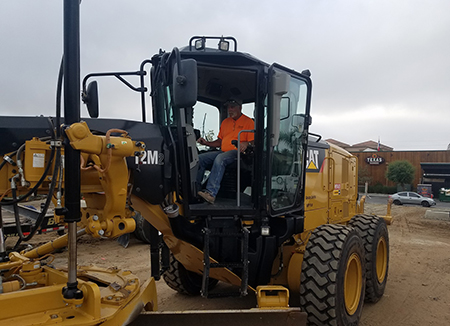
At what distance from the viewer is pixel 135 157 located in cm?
301

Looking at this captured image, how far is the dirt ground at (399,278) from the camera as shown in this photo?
4.89 metres

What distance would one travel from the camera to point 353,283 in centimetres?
438

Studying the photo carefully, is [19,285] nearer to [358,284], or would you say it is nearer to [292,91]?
[292,91]

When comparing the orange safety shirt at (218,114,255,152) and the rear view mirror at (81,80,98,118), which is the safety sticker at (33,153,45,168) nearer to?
the rear view mirror at (81,80,98,118)

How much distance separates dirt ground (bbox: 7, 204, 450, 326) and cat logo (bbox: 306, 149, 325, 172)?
183cm

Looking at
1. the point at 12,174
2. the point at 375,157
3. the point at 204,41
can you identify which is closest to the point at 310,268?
the point at 204,41

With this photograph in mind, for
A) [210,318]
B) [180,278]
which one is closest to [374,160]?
[180,278]

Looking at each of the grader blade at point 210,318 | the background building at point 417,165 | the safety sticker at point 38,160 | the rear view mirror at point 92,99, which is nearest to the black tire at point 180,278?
the grader blade at point 210,318

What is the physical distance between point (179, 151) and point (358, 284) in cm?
268

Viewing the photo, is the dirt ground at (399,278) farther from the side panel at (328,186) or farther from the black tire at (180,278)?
the side panel at (328,186)

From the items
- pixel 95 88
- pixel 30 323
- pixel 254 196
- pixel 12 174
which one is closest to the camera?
pixel 30 323

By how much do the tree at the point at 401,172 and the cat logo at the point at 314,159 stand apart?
36.3m

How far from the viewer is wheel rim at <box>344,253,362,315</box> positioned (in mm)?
4246

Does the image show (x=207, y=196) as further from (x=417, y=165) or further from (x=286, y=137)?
(x=417, y=165)
